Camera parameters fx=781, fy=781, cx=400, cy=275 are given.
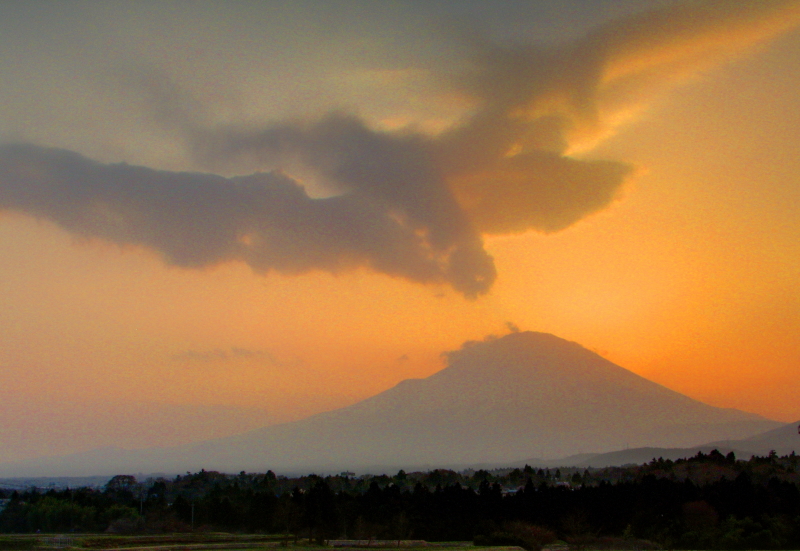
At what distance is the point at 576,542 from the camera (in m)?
65.0

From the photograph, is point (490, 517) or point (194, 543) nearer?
point (194, 543)

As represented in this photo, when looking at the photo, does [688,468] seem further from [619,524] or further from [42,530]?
[42,530]

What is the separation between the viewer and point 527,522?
68.3 metres

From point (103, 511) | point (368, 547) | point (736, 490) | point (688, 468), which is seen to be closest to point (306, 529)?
point (368, 547)

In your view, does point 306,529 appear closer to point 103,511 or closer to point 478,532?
point 478,532

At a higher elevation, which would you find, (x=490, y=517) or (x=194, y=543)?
(x=194, y=543)

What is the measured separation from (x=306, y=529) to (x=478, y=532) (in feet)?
55.3

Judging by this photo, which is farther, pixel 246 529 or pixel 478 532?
pixel 246 529

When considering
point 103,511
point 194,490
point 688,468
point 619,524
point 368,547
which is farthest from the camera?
point 194,490

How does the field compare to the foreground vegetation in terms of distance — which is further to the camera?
the foreground vegetation

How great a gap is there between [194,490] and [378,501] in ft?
239

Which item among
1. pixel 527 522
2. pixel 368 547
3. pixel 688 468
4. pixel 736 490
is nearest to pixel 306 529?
pixel 368 547

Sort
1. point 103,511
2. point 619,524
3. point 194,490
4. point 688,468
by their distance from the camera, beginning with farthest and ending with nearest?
1. point 194,490
2. point 688,468
3. point 103,511
4. point 619,524

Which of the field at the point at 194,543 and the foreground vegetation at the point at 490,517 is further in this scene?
the foreground vegetation at the point at 490,517
